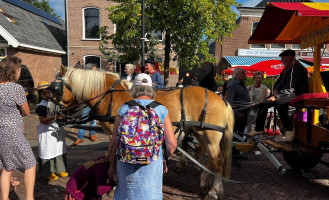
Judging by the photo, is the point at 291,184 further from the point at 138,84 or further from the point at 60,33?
the point at 60,33

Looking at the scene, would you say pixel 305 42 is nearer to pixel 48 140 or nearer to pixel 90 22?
pixel 48 140

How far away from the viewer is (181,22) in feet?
28.0

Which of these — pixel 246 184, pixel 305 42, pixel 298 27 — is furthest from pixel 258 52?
pixel 246 184

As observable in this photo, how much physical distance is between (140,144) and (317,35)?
3611 millimetres

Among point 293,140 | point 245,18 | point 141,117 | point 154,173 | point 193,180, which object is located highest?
point 245,18

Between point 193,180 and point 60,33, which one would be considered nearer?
point 193,180

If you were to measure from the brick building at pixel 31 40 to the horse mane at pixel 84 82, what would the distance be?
31.7ft

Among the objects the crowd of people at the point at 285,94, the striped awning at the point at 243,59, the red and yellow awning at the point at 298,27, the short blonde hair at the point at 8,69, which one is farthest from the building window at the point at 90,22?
the crowd of people at the point at 285,94

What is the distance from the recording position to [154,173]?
195cm

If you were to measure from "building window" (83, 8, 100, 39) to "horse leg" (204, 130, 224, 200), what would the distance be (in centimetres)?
1496

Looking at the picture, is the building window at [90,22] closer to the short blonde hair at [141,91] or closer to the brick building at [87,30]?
the brick building at [87,30]

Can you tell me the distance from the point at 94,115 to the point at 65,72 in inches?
31.4

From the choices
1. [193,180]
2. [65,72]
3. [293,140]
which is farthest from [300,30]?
[65,72]

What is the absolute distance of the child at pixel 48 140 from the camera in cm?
357
